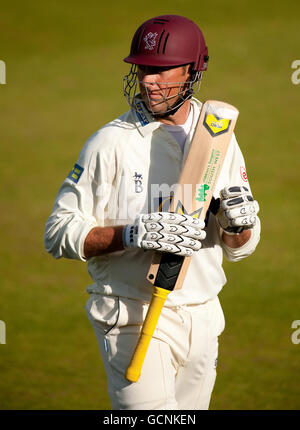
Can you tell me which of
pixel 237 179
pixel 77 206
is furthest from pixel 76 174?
pixel 237 179

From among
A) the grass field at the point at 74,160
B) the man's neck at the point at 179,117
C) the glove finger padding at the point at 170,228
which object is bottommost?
the grass field at the point at 74,160

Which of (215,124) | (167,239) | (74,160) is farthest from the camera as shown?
(74,160)

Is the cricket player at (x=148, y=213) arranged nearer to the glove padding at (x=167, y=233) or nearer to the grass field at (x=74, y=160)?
the glove padding at (x=167, y=233)

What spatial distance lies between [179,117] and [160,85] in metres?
0.20

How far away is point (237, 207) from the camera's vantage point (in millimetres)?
3062

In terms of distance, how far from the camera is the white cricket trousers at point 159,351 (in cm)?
320

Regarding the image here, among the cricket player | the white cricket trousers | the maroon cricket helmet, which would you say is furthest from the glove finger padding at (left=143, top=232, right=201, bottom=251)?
the maroon cricket helmet

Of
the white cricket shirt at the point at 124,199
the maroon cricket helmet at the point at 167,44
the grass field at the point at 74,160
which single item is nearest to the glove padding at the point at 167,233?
the white cricket shirt at the point at 124,199

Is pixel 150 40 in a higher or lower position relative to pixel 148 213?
higher

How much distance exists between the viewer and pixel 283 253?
7.96 metres

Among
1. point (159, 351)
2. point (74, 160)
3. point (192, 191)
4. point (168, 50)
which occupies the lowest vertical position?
point (74, 160)

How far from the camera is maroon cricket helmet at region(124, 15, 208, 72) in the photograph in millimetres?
3234

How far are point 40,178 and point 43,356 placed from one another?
15.2 feet

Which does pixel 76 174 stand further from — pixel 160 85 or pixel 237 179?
pixel 237 179
